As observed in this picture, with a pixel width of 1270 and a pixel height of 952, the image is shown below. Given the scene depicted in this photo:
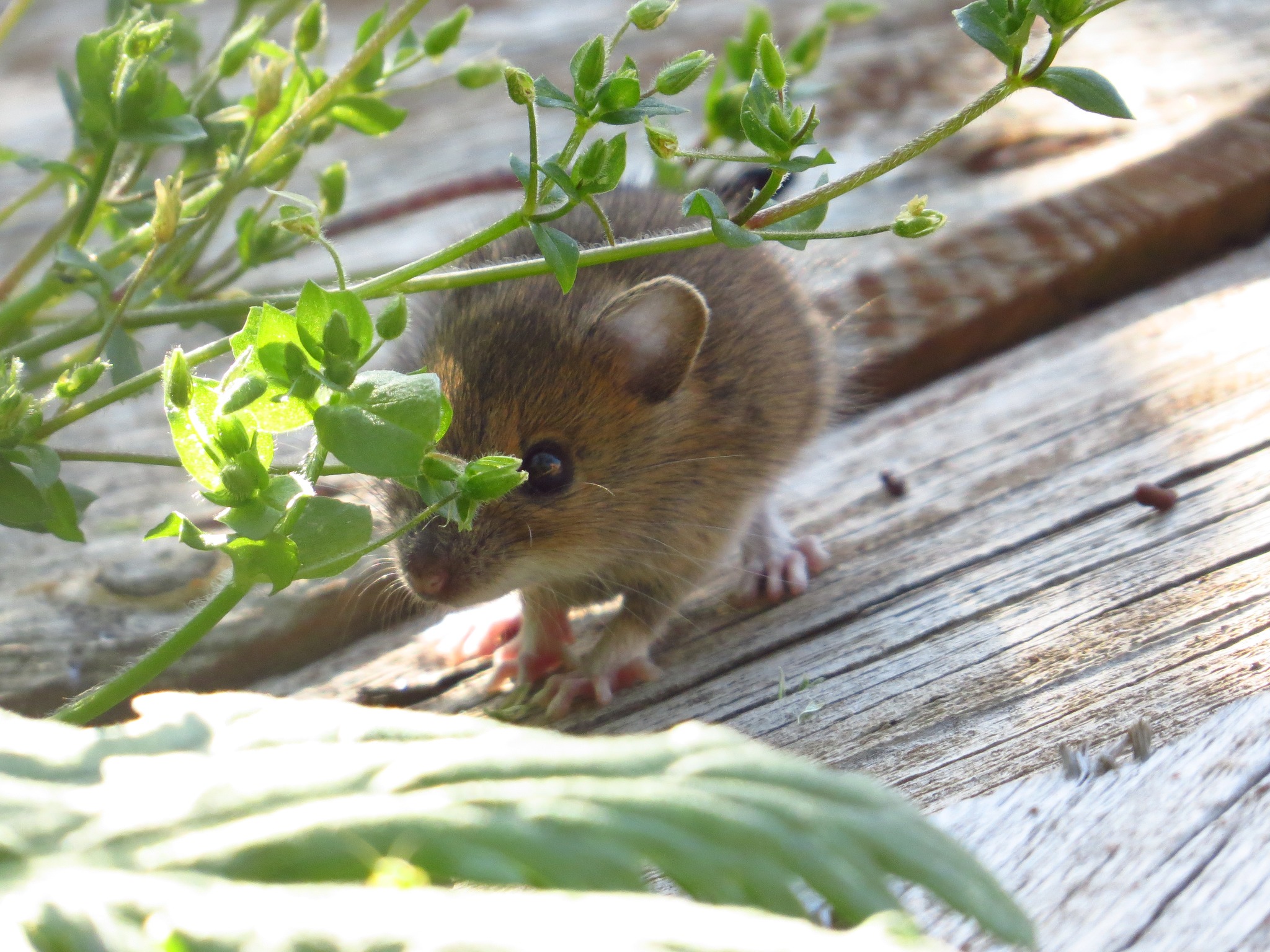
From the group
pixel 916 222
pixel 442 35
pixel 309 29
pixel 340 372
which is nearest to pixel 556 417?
pixel 442 35

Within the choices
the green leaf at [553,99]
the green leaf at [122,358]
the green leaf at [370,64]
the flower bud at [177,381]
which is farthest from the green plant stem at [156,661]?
the green leaf at [370,64]

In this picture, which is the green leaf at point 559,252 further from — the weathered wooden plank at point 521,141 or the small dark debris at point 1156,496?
the small dark debris at point 1156,496

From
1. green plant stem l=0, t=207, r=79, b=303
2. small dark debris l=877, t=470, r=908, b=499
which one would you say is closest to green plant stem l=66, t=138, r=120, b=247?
green plant stem l=0, t=207, r=79, b=303

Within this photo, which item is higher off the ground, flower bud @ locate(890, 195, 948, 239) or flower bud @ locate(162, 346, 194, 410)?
flower bud @ locate(162, 346, 194, 410)

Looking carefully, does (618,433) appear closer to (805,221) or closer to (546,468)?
(546,468)

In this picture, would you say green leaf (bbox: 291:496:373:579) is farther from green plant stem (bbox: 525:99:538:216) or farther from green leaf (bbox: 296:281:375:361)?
green plant stem (bbox: 525:99:538:216)

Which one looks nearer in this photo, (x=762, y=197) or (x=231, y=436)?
(x=231, y=436)

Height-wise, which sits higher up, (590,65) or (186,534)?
(590,65)
